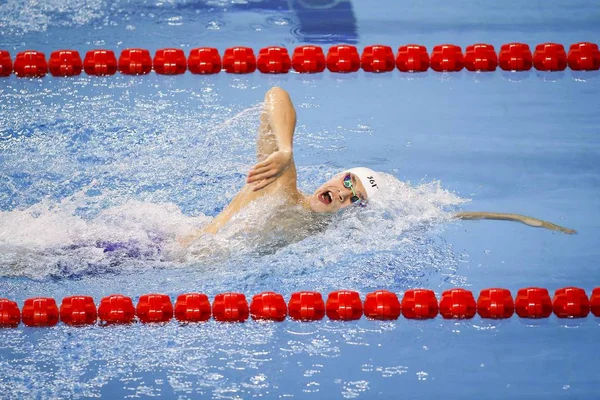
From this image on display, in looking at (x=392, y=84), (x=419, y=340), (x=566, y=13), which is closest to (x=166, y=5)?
(x=392, y=84)

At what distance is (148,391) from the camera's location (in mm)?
3555

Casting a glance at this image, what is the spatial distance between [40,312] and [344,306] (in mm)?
1227

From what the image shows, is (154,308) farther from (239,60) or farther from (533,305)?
(239,60)

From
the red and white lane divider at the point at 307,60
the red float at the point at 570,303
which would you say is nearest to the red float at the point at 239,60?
the red and white lane divider at the point at 307,60

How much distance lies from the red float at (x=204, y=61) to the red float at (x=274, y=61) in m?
0.26

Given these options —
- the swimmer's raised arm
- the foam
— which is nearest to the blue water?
the foam

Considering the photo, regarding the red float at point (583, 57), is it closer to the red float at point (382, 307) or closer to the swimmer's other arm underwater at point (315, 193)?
the swimmer's other arm underwater at point (315, 193)

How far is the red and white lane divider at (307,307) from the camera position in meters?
3.94

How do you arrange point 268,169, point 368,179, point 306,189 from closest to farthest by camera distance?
point 268,169 → point 368,179 → point 306,189

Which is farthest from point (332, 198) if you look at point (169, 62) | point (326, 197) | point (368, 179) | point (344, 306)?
point (169, 62)

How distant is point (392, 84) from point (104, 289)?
2.35 metres

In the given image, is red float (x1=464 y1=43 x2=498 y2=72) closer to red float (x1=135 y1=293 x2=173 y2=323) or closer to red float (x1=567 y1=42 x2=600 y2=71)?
red float (x1=567 y1=42 x2=600 y2=71)

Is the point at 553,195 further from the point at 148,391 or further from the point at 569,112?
the point at 148,391

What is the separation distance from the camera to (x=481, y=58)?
18.8ft
